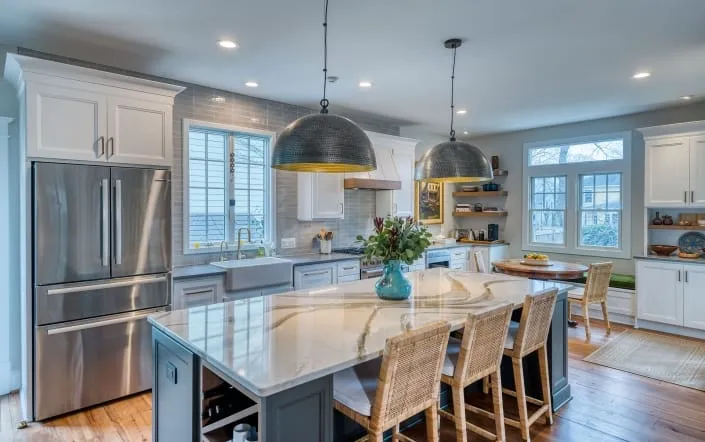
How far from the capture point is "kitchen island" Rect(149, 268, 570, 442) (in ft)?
4.99

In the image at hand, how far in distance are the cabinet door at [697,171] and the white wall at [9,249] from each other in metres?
6.77

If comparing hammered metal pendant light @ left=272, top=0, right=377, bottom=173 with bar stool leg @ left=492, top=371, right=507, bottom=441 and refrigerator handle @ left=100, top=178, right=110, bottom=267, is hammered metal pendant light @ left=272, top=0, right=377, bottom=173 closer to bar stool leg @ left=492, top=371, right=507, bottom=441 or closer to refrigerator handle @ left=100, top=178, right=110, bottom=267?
bar stool leg @ left=492, top=371, right=507, bottom=441

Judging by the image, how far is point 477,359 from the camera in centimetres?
222

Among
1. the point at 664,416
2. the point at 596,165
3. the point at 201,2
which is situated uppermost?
the point at 201,2

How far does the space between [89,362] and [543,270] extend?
4.36 m

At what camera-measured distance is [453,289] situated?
3043 millimetres

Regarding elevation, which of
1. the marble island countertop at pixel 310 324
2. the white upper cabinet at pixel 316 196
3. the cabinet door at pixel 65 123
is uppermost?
the cabinet door at pixel 65 123

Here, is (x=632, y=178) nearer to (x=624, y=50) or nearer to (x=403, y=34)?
(x=624, y=50)

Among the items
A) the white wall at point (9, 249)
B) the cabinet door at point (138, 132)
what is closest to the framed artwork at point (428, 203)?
the cabinet door at point (138, 132)

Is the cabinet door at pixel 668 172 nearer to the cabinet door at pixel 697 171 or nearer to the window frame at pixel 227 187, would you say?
the cabinet door at pixel 697 171

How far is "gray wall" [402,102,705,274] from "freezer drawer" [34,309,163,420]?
4.78 meters

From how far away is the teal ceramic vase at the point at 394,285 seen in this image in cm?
266

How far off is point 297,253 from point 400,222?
2621mm

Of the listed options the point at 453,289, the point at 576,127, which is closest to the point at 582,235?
the point at 576,127
